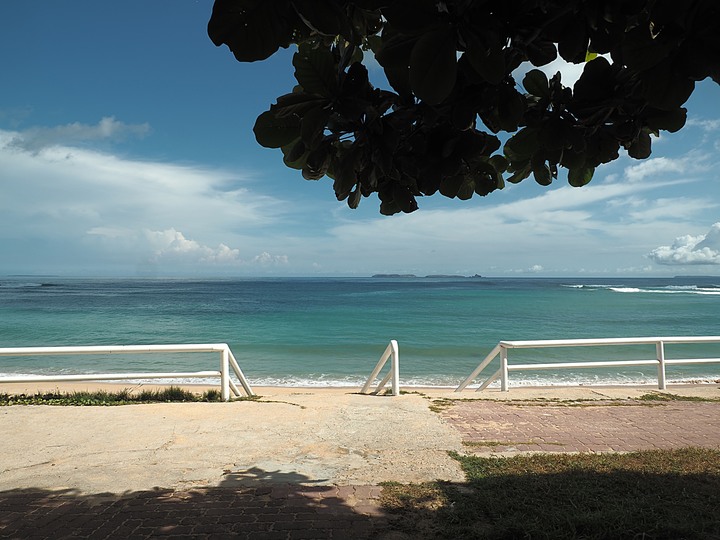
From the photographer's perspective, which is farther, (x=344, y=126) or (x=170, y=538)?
(x=170, y=538)

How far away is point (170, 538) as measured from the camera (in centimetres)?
340

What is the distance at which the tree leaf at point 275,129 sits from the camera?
1703mm

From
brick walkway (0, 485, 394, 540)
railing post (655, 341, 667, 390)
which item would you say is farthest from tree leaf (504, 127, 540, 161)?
railing post (655, 341, 667, 390)

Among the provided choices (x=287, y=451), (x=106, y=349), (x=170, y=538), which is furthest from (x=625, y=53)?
(x=106, y=349)

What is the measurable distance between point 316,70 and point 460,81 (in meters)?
0.55

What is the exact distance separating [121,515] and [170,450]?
1674mm

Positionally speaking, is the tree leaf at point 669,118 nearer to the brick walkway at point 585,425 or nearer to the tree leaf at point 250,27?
the tree leaf at point 250,27

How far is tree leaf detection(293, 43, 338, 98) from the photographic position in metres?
1.56

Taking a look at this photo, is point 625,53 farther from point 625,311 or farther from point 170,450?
point 625,311

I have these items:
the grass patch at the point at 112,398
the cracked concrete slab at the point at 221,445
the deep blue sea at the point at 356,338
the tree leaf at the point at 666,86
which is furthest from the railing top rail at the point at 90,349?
the deep blue sea at the point at 356,338

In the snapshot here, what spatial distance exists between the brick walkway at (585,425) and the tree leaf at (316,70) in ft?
15.6

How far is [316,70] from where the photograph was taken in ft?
5.20

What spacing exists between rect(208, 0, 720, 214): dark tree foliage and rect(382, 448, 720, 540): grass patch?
8.30ft

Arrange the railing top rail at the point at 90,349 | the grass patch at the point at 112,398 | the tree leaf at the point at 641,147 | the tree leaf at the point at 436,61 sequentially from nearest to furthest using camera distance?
Result: the tree leaf at the point at 436,61, the tree leaf at the point at 641,147, the railing top rail at the point at 90,349, the grass patch at the point at 112,398
